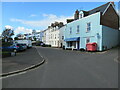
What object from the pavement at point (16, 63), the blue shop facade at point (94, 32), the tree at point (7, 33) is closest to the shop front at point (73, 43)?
the blue shop facade at point (94, 32)

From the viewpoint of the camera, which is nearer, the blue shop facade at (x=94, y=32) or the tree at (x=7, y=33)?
the blue shop facade at (x=94, y=32)

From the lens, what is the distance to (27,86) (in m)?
5.06

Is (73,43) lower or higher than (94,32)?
lower

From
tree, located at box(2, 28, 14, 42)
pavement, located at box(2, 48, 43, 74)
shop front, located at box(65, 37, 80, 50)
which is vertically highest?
tree, located at box(2, 28, 14, 42)

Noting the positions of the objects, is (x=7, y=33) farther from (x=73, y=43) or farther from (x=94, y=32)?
(x=94, y=32)

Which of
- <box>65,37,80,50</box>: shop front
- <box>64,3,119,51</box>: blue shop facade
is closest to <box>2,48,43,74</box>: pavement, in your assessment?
<box>64,3,119,51</box>: blue shop facade

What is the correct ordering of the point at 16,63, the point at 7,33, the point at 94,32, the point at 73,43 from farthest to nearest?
the point at 7,33
the point at 73,43
the point at 94,32
the point at 16,63

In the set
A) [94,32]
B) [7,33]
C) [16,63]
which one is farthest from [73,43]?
[7,33]

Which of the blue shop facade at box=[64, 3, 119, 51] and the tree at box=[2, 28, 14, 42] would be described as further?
the tree at box=[2, 28, 14, 42]

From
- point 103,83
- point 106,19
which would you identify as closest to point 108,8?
point 106,19

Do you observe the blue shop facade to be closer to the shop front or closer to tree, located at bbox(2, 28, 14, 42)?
the shop front

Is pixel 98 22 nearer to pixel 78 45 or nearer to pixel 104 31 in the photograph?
pixel 104 31

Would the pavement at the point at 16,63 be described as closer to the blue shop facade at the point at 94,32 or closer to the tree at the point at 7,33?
the blue shop facade at the point at 94,32

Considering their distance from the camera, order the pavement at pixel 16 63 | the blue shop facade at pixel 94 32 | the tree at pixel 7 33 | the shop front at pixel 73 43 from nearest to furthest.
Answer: the pavement at pixel 16 63, the blue shop facade at pixel 94 32, the shop front at pixel 73 43, the tree at pixel 7 33
